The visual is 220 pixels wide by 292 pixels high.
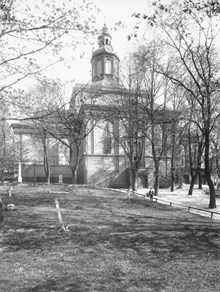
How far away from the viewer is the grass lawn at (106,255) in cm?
581

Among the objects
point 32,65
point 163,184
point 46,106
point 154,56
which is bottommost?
point 163,184

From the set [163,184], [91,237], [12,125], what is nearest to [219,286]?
[91,237]

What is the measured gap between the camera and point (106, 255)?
24.7ft

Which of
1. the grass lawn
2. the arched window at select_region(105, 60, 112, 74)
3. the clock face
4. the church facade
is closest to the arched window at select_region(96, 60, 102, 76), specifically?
the church facade

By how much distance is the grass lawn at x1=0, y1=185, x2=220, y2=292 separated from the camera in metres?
5.81

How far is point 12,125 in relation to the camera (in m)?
47.2

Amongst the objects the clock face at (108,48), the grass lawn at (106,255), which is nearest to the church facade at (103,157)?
the clock face at (108,48)

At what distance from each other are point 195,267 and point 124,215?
6.95m

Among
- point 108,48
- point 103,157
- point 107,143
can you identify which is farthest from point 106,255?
point 108,48

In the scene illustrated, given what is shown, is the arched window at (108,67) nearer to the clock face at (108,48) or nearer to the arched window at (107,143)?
the clock face at (108,48)

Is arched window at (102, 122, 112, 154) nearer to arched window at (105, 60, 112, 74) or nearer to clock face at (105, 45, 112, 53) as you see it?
arched window at (105, 60, 112, 74)

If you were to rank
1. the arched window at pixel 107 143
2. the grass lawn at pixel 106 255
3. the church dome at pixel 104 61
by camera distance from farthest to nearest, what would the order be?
the church dome at pixel 104 61 → the arched window at pixel 107 143 → the grass lawn at pixel 106 255

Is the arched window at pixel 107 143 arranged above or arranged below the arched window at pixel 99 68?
below

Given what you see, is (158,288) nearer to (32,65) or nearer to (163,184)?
(32,65)
